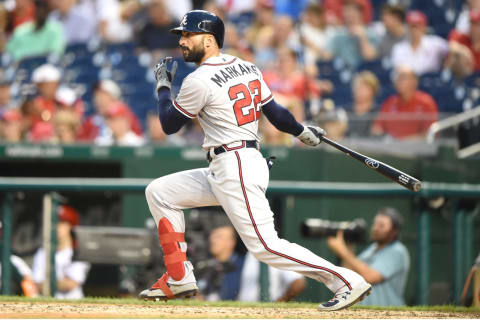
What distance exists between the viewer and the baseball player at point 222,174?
409 centimetres

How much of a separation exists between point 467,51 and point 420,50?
1.67 feet

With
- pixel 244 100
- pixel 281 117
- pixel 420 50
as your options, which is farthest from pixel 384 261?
pixel 420 50

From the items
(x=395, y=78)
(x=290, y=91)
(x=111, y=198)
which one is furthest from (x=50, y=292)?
(x=395, y=78)

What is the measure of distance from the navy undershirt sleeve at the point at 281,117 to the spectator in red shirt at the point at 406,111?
329cm

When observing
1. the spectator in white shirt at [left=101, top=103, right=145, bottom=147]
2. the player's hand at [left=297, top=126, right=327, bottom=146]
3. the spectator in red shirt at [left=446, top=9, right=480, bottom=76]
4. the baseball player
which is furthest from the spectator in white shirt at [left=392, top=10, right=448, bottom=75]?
the baseball player

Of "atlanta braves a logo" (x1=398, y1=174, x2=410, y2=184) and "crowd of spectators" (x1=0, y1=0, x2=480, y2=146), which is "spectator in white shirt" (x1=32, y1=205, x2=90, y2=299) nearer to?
"crowd of spectators" (x1=0, y1=0, x2=480, y2=146)

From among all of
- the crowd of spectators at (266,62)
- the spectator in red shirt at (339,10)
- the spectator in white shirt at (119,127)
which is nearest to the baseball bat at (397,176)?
the crowd of spectators at (266,62)

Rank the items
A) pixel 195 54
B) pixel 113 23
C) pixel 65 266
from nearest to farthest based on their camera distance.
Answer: pixel 195 54
pixel 65 266
pixel 113 23

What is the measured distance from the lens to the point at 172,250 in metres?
4.32

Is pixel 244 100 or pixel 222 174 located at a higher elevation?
pixel 244 100

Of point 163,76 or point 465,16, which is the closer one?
point 163,76

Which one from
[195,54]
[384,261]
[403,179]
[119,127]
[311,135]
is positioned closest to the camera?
[195,54]

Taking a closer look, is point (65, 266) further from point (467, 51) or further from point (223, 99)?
point (467, 51)

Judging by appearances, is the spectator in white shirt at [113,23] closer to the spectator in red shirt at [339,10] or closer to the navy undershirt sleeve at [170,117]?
the spectator in red shirt at [339,10]
